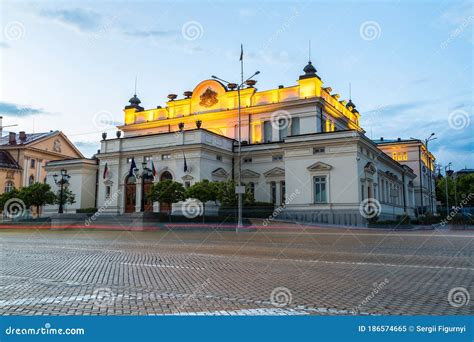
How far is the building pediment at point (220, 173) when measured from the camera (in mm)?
42703

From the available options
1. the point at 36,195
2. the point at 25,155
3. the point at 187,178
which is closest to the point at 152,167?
the point at 187,178

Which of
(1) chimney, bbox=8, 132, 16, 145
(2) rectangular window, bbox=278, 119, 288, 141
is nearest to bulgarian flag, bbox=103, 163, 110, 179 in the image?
(2) rectangular window, bbox=278, 119, 288, 141

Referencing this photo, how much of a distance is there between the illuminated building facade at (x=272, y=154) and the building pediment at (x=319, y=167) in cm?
9

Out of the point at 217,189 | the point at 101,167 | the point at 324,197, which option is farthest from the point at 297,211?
the point at 101,167

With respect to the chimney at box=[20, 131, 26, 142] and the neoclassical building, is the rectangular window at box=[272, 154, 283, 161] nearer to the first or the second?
the neoclassical building

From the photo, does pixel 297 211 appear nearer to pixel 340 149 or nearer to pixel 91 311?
pixel 340 149

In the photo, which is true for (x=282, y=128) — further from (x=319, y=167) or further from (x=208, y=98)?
(x=319, y=167)

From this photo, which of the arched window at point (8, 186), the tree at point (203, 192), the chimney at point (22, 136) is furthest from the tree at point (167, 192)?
the chimney at point (22, 136)

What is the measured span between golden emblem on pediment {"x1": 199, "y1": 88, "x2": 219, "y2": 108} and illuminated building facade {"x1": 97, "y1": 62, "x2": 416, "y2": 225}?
0.43 feet

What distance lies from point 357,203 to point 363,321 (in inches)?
1285

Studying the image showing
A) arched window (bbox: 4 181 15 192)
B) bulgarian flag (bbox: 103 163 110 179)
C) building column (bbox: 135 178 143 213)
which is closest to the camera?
building column (bbox: 135 178 143 213)

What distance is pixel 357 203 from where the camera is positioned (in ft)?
117

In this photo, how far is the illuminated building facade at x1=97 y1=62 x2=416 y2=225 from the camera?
122ft

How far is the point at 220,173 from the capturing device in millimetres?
43375
